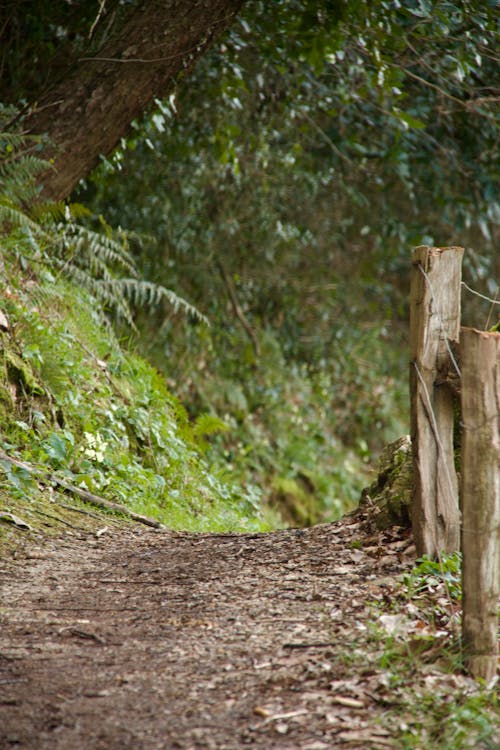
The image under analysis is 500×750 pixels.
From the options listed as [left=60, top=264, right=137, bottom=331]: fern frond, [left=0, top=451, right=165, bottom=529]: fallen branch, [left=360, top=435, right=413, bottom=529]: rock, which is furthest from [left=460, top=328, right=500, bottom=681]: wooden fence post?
[left=60, top=264, right=137, bottom=331]: fern frond

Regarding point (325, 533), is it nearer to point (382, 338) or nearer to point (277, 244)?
point (277, 244)

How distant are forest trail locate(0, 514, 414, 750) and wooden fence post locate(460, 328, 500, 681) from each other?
0.40 meters

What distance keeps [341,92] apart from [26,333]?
487 cm

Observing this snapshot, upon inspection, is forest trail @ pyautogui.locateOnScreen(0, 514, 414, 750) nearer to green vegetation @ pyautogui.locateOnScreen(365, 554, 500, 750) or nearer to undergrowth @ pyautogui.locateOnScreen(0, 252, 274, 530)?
green vegetation @ pyautogui.locateOnScreen(365, 554, 500, 750)

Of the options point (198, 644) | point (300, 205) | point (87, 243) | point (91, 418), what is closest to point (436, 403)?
point (198, 644)

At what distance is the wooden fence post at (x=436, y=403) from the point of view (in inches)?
148

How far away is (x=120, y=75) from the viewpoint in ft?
22.1

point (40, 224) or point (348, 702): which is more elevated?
point (40, 224)

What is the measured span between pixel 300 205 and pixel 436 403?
7.88 meters

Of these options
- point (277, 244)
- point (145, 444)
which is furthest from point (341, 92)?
point (145, 444)

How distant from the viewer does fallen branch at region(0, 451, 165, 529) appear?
5270 millimetres

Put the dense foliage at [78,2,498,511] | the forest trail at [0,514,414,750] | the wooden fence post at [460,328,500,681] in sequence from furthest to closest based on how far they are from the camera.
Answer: the dense foliage at [78,2,498,511] → the wooden fence post at [460,328,500,681] → the forest trail at [0,514,414,750]

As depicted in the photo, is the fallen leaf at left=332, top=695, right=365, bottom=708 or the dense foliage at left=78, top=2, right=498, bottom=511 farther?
the dense foliage at left=78, top=2, right=498, bottom=511

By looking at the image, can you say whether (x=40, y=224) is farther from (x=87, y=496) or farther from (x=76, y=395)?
(x=87, y=496)
